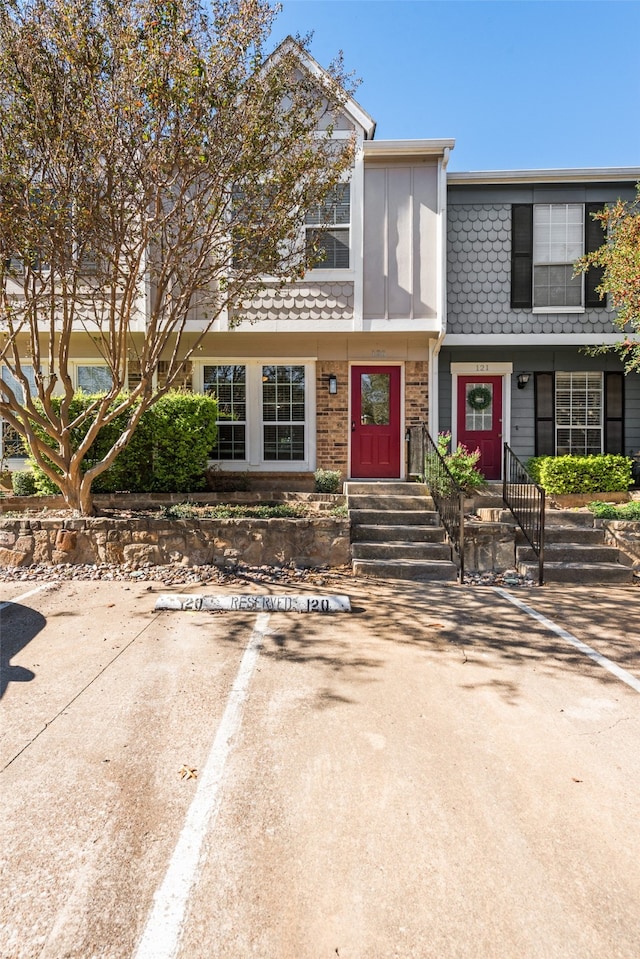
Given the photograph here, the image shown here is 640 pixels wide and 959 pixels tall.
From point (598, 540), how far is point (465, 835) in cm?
613

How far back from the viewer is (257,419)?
978cm

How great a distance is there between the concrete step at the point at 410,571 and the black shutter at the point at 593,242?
6393mm

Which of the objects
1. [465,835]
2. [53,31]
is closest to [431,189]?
[53,31]

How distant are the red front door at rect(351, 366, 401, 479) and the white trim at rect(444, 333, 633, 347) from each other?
1278 millimetres

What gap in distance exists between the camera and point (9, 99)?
18.1 feet

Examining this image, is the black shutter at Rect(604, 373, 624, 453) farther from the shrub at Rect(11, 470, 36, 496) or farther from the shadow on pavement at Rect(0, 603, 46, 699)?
the shrub at Rect(11, 470, 36, 496)

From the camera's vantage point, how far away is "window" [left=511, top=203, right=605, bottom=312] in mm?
9578

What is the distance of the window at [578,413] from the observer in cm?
990

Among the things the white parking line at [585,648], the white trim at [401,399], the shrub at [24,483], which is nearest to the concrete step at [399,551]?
the white parking line at [585,648]

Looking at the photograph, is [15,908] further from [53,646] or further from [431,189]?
[431,189]

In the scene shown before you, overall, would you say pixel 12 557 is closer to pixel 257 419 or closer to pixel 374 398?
pixel 257 419

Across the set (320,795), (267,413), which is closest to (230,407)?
(267,413)

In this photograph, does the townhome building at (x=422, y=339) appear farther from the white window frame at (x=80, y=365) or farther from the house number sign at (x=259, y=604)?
the house number sign at (x=259, y=604)

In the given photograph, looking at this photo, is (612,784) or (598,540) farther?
(598,540)
